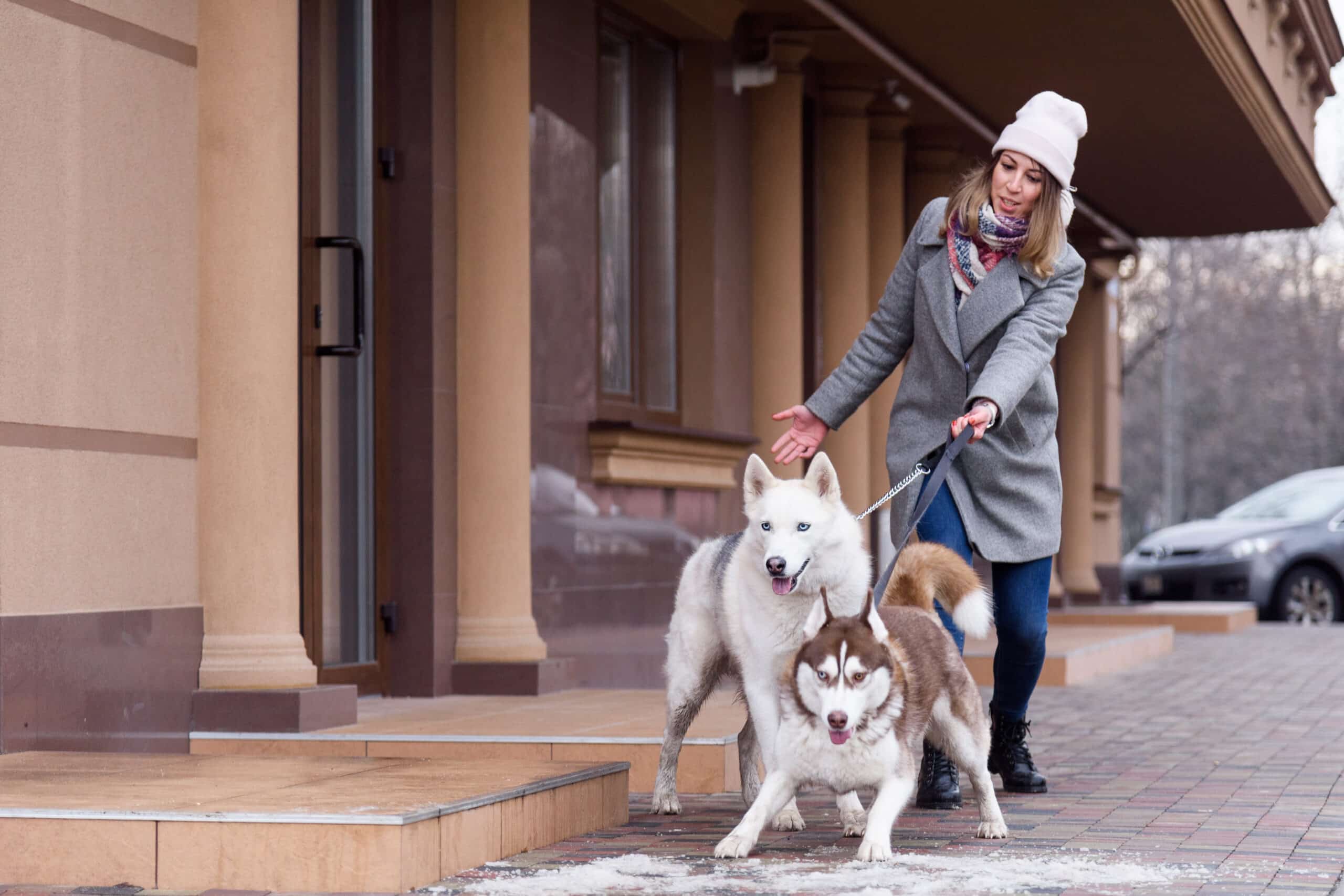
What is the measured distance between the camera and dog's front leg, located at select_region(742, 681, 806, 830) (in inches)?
191

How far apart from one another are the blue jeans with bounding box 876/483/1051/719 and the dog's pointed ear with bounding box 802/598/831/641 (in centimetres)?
117

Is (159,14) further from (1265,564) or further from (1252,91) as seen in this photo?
(1265,564)

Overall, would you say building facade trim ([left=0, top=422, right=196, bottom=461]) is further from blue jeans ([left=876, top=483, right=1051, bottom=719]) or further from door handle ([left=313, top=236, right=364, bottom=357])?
blue jeans ([left=876, top=483, right=1051, bottom=719])

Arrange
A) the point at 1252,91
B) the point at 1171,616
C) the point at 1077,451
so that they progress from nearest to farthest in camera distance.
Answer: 1. the point at 1252,91
2. the point at 1171,616
3. the point at 1077,451

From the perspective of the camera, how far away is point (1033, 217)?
17.9 feet

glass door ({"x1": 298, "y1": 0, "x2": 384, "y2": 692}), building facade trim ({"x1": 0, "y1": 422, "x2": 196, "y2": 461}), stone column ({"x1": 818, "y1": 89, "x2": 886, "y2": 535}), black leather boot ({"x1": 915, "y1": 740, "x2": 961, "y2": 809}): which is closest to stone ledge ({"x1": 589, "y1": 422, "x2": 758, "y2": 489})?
stone column ({"x1": 818, "y1": 89, "x2": 886, "y2": 535})

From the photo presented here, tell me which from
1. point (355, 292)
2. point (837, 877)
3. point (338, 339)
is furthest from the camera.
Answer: point (338, 339)

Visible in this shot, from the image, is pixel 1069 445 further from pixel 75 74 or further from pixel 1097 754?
pixel 75 74

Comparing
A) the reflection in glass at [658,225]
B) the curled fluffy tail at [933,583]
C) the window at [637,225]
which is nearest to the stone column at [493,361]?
the window at [637,225]

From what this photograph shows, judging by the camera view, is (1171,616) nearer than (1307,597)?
Yes

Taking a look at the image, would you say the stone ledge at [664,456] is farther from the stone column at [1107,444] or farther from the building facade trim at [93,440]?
the stone column at [1107,444]

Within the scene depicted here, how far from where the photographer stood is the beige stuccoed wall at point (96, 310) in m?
5.47

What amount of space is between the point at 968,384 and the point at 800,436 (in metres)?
0.55

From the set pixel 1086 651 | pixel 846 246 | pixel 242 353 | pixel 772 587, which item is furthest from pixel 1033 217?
pixel 846 246
